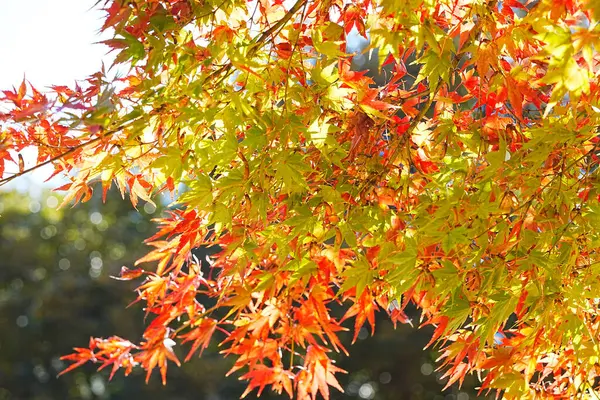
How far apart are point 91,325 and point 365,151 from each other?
6001 mm

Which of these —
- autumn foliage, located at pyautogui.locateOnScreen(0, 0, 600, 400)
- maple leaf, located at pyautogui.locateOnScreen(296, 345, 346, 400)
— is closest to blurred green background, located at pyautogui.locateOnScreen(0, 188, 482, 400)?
maple leaf, located at pyautogui.locateOnScreen(296, 345, 346, 400)

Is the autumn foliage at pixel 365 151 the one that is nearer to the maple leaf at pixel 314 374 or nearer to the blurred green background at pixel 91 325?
the maple leaf at pixel 314 374

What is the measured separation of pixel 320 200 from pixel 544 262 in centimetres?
42

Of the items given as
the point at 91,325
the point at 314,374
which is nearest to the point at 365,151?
the point at 314,374

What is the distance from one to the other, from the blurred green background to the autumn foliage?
15.6 feet

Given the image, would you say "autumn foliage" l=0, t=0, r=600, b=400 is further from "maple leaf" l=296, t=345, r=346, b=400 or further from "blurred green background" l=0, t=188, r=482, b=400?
"blurred green background" l=0, t=188, r=482, b=400

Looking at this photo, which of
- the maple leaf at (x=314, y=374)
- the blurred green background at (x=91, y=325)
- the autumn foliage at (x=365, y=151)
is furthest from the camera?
the blurred green background at (x=91, y=325)

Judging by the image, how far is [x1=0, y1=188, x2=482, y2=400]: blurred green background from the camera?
6223 mm

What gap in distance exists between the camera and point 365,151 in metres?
1.36

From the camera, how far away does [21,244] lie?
7.35 meters

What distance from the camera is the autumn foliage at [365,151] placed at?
1.15m

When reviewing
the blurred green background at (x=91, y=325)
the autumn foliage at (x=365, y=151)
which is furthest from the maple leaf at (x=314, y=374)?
the blurred green background at (x=91, y=325)

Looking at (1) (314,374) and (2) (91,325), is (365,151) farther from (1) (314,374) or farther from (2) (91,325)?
(2) (91,325)

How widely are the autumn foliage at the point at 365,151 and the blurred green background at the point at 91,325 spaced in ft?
15.6
